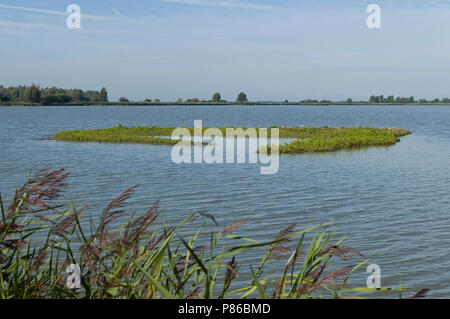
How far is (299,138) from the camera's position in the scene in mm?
50156

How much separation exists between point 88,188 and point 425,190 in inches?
550

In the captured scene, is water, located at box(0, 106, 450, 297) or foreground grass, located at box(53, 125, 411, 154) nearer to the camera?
water, located at box(0, 106, 450, 297)

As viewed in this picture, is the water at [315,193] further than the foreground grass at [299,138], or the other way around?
the foreground grass at [299,138]

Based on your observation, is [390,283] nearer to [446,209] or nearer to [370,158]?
[446,209]

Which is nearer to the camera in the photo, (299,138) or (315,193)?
(315,193)

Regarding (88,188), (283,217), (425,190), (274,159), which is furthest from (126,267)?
(274,159)

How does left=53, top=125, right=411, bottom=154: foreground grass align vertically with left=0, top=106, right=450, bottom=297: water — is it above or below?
above

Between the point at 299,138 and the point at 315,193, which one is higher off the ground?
the point at 299,138

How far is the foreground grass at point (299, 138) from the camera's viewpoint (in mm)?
39281

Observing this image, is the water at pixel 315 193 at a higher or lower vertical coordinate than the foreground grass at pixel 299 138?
lower

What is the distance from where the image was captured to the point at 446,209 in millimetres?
18250

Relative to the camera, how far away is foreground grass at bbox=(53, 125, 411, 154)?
3928 centimetres
